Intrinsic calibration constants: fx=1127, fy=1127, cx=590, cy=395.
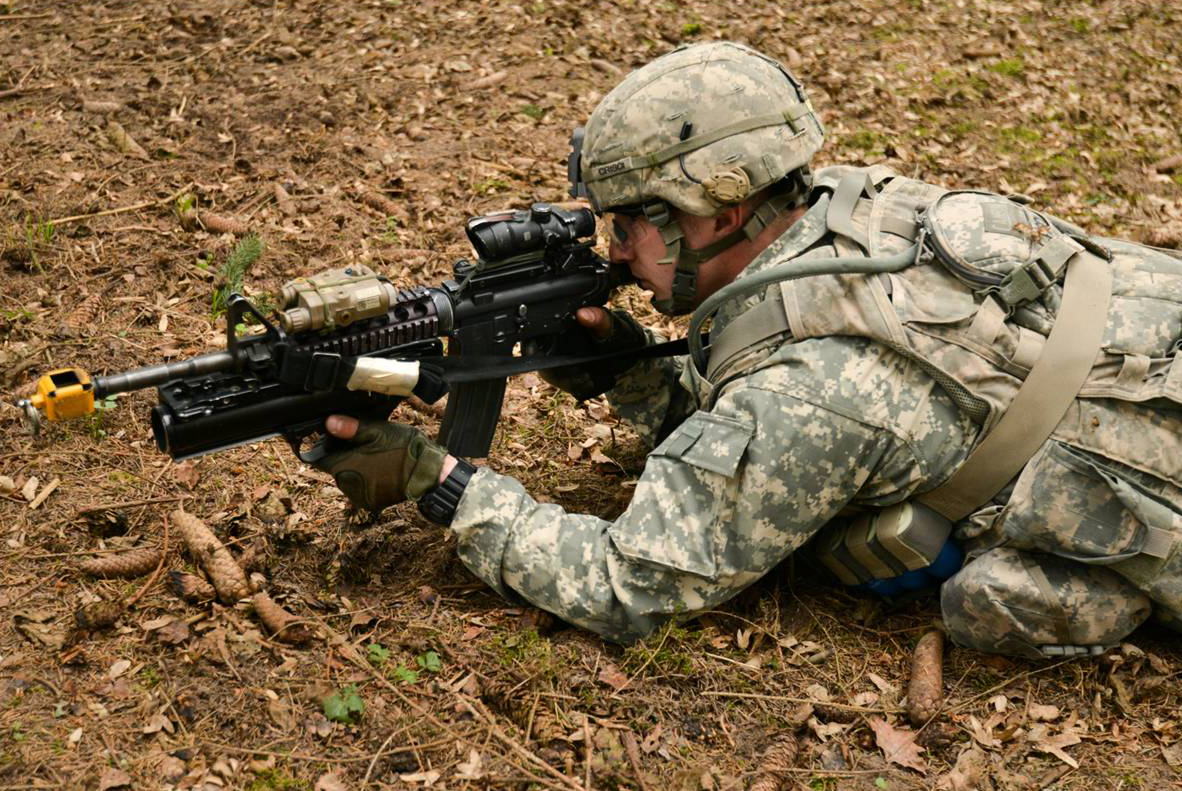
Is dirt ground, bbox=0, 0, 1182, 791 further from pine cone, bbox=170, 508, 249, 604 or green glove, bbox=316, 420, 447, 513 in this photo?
green glove, bbox=316, 420, 447, 513

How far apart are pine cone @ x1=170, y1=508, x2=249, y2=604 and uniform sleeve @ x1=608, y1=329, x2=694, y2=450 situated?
1.88 m

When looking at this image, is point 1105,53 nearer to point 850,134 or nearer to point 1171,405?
point 850,134

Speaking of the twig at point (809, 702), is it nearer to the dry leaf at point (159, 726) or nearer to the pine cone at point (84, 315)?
the dry leaf at point (159, 726)

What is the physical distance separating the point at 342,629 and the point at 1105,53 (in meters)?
9.33

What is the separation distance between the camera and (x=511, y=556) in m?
4.33

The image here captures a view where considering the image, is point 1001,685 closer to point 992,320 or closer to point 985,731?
point 985,731

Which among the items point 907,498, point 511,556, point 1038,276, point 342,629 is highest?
point 1038,276

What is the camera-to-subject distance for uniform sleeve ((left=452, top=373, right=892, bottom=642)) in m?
3.96

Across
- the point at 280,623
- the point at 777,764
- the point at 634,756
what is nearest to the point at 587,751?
the point at 634,756

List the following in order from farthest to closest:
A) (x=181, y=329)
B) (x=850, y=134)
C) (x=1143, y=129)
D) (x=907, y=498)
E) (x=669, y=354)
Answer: (x=1143, y=129) → (x=850, y=134) → (x=181, y=329) → (x=669, y=354) → (x=907, y=498)

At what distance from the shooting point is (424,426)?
5801 millimetres

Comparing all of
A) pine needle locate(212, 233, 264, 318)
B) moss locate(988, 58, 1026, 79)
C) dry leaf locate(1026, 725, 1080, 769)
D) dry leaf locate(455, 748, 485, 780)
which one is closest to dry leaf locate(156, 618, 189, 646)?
dry leaf locate(455, 748, 485, 780)

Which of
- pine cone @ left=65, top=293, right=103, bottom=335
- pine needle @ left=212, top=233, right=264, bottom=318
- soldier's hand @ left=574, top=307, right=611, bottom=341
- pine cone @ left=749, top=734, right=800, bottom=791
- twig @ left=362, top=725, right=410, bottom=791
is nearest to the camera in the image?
twig @ left=362, top=725, right=410, bottom=791

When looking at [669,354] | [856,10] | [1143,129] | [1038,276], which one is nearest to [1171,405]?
[1038,276]
